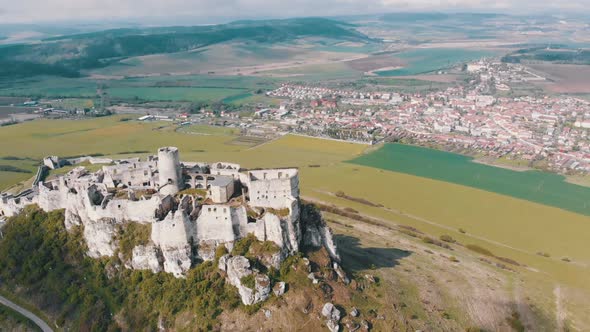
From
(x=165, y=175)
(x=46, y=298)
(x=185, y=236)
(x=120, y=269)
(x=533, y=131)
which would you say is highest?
(x=165, y=175)

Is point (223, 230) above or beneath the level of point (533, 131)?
above

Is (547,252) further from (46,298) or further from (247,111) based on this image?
(247,111)

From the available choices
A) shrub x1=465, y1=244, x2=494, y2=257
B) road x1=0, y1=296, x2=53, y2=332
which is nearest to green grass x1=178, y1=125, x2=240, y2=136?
shrub x1=465, y1=244, x2=494, y2=257

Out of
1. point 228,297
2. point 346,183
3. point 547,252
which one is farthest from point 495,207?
point 228,297

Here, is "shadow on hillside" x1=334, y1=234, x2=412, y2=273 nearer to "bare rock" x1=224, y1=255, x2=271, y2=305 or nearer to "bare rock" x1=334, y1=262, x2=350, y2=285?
"bare rock" x1=334, y1=262, x2=350, y2=285

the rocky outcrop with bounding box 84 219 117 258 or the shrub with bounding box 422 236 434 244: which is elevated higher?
the rocky outcrop with bounding box 84 219 117 258

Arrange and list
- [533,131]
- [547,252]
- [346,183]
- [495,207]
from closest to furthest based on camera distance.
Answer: [547,252]
[495,207]
[346,183]
[533,131]

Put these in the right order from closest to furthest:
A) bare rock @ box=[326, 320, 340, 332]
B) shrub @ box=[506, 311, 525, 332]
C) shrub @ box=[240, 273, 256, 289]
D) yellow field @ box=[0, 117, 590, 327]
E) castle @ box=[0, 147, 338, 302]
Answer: bare rock @ box=[326, 320, 340, 332], shrub @ box=[240, 273, 256, 289], castle @ box=[0, 147, 338, 302], shrub @ box=[506, 311, 525, 332], yellow field @ box=[0, 117, 590, 327]
